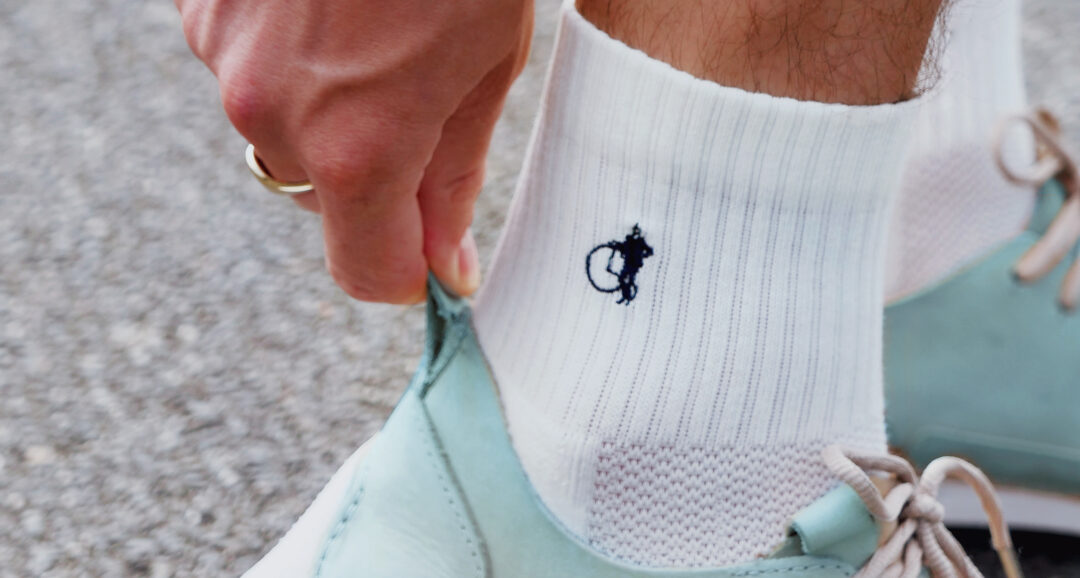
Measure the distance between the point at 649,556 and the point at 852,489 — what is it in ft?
0.41

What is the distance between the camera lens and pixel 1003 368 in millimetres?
822

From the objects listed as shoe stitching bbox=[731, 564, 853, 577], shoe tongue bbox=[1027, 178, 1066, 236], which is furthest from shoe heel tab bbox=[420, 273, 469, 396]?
shoe tongue bbox=[1027, 178, 1066, 236]

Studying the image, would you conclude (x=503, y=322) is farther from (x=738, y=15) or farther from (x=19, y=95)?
(x=19, y=95)

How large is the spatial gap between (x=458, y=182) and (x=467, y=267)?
0.08 m

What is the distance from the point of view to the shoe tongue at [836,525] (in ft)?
2.02

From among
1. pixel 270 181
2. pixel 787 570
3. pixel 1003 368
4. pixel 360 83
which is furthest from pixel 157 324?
pixel 1003 368

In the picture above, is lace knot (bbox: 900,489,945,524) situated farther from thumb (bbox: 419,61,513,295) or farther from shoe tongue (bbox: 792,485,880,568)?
thumb (bbox: 419,61,513,295)

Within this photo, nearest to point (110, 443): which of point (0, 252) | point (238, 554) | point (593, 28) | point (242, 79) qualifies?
point (238, 554)

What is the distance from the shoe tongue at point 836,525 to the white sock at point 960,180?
0.25 meters

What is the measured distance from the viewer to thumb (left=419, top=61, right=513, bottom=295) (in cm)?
61

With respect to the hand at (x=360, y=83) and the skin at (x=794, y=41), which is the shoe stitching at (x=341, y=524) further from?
the skin at (x=794, y=41)

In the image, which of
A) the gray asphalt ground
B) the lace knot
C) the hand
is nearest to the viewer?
the hand

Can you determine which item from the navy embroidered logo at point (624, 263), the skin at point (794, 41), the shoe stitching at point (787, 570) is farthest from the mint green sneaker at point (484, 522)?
the skin at point (794, 41)

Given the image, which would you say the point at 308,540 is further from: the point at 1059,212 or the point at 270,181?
the point at 1059,212
